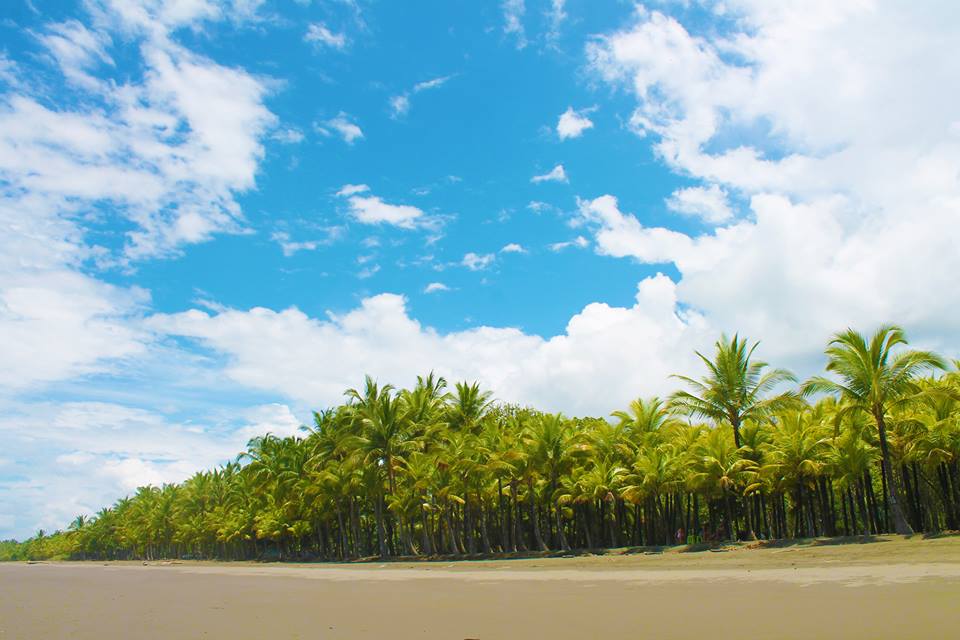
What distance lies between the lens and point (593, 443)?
119 feet

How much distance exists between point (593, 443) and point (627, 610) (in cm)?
2492

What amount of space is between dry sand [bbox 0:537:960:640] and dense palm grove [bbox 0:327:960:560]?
5518mm

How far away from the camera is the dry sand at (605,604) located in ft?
30.3

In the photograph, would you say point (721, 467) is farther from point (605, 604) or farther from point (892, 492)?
point (605, 604)

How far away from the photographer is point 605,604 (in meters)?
12.6

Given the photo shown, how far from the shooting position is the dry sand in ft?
30.3

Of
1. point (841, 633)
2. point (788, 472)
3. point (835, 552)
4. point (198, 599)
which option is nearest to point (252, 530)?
point (198, 599)

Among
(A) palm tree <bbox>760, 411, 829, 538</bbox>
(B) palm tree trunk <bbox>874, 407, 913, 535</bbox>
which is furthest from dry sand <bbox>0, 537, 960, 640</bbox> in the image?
(A) palm tree <bbox>760, 411, 829, 538</bbox>

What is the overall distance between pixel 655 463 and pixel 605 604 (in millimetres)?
19644

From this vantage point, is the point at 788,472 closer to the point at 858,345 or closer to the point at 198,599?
the point at 858,345

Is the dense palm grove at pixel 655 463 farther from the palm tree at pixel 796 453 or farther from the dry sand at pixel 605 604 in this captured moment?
the dry sand at pixel 605 604

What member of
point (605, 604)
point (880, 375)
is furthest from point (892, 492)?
point (605, 604)

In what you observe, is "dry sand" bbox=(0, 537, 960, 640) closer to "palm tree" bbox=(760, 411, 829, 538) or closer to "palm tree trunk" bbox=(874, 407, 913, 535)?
"palm tree trunk" bbox=(874, 407, 913, 535)

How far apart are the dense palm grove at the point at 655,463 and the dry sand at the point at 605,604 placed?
18.1ft
